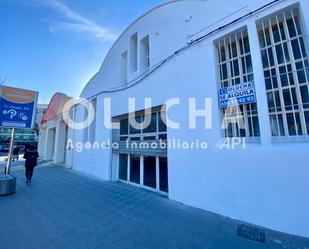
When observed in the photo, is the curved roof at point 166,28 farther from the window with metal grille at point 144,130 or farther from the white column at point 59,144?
the white column at point 59,144

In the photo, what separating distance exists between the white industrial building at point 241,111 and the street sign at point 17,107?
423 cm

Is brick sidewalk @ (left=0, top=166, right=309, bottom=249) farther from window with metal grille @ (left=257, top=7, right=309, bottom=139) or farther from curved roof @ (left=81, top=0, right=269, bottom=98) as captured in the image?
curved roof @ (left=81, top=0, right=269, bottom=98)

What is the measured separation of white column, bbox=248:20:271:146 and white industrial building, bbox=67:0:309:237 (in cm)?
2

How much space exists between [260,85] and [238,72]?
2.41 ft

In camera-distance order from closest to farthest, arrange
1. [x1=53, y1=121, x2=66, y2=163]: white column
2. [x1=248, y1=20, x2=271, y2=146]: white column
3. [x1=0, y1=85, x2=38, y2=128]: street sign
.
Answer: [x1=248, y1=20, x2=271, y2=146]: white column
[x1=0, y1=85, x2=38, y2=128]: street sign
[x1=53, y1=121, x2=66, y2=163]: white column

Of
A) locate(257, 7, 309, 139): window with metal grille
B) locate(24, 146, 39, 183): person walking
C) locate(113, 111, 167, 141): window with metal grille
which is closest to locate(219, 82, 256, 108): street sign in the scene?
locate(257, 7, 309, 139): window with metal grille

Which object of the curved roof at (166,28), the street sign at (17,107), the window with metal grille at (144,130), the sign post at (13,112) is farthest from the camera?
the window with metal grille at (144,130)

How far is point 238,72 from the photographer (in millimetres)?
4031

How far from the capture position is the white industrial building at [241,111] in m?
3.08

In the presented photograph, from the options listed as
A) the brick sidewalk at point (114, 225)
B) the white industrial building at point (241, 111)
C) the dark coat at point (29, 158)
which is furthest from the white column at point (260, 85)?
the dark coat at point (29, 158)

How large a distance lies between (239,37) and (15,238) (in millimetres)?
6574

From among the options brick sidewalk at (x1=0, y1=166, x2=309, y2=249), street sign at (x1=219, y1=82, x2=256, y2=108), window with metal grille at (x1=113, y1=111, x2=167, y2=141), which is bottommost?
brick sidewalk at (x1=0, y1=166, x2=309, y2=249)

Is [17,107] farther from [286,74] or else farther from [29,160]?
[286,74]

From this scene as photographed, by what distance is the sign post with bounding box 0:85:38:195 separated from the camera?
540cm
